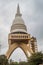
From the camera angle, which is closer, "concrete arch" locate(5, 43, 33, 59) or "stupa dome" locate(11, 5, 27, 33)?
"concrete arch" locate(5, 43, 33, 59)

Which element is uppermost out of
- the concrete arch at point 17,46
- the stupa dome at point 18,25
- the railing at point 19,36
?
the stupa dome at point 18,25

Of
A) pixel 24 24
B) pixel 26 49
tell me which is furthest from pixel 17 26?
pixel 26 49

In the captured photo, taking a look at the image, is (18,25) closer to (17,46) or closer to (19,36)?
(19,36)

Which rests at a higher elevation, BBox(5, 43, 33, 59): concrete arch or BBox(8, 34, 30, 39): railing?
BBox(8, 34, 30, 39): railing

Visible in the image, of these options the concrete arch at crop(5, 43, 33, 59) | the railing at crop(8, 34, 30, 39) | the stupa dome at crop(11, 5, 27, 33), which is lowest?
the concrete arch at crop(5, 43, 33, 59)

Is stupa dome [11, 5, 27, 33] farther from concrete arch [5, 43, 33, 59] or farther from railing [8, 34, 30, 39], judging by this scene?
concrete arch [5, 43, 33, 59]

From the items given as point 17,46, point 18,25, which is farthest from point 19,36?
point 18,25

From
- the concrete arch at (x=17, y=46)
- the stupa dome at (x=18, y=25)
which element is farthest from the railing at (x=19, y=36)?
the stupa dome at (x=18, y=25)

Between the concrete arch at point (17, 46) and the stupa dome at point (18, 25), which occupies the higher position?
the stupa dome at point (18, 25)

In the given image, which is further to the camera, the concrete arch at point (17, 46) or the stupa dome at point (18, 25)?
the stupa dome at point (18, 25)

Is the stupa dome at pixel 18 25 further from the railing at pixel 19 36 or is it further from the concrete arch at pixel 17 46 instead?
the concrete arch at pixel 17 46

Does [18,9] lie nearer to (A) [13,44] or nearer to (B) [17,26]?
(B) [17,26]

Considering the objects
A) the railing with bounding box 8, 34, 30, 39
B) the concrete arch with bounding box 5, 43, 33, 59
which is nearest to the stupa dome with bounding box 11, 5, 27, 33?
the railing with bounding box 8, 34, 30, 39

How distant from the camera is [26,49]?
7438 centimetres
